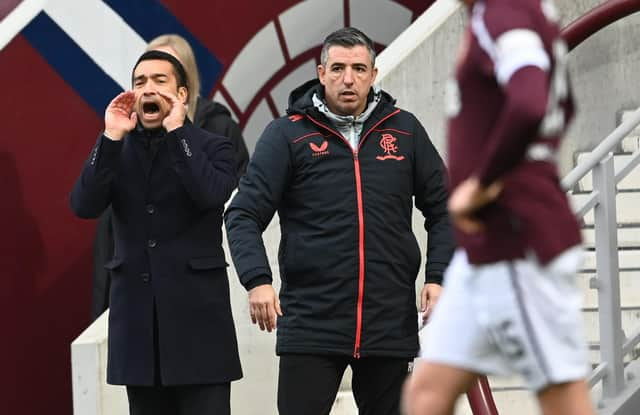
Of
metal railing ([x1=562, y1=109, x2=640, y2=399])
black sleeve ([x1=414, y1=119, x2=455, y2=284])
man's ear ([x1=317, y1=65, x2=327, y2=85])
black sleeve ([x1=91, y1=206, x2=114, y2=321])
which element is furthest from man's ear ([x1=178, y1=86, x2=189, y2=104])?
black sleeve ([x1=91, y1=206, x2=114, y2=321])

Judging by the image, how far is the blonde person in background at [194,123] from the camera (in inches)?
258

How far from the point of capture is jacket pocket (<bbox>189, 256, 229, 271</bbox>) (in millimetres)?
6016

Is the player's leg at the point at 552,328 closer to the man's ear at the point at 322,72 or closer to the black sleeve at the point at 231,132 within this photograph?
the man's ear at the point at 322,72

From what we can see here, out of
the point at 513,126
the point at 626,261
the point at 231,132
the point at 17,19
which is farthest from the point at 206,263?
the point at 17,19

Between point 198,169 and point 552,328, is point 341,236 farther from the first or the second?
point 552,328

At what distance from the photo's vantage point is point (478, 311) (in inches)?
158

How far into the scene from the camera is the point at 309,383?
579cm

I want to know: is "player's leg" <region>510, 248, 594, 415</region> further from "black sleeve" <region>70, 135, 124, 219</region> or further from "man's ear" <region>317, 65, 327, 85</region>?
"black sleeve" <region>70, 135, 124, 219</region>

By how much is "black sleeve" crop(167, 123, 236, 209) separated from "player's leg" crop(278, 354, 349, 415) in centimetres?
61

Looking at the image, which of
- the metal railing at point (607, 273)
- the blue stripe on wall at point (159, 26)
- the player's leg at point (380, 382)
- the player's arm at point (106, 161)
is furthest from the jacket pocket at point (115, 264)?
the blue stripe on wall at point (159, 26)

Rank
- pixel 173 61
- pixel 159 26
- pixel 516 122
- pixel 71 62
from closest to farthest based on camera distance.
Result: pixel 516 122, pixel 173 61, pixel 71 62, pixel 159 26

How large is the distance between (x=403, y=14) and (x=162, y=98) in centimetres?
441

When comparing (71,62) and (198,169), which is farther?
(71,62)

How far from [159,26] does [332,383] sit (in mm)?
3974
